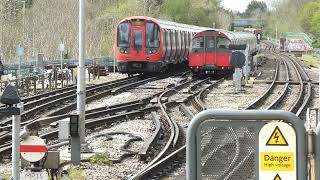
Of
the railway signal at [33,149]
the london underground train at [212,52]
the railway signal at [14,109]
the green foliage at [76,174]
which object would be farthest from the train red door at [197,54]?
the railway signal at [14,109]

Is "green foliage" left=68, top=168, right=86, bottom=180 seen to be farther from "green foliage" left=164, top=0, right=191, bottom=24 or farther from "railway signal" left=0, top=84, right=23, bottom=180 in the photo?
"green foliage" left=164, top=0, right=191, bottom=24

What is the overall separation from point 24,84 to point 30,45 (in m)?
23.0

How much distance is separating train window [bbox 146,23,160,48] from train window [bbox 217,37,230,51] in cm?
313

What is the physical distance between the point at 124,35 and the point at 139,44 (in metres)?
0.83

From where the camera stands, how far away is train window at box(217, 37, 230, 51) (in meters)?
34.2

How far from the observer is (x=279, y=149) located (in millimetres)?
3893

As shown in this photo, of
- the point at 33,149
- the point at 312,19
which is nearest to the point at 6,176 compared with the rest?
the point at 33,149

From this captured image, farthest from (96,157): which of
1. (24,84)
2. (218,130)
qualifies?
(24,84)

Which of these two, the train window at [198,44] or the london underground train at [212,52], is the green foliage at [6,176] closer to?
the london underground train at [212,52]

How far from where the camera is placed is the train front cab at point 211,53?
34188mm

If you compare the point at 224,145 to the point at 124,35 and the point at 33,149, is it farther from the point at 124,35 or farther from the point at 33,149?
the point at 124,35

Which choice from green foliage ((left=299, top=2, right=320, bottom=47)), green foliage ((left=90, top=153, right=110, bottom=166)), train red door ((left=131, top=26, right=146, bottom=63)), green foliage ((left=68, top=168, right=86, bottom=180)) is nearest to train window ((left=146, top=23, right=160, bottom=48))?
train red door ((left=131, top=26, right=146, bottom=63))

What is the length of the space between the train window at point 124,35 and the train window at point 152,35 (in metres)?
0.95

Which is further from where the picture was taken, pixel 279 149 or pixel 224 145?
pixel 224 145
